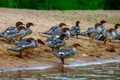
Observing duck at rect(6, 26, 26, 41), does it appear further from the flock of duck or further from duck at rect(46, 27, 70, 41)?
duck at rect(46, 27, 70, 41)

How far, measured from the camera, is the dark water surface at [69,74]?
14687 mm

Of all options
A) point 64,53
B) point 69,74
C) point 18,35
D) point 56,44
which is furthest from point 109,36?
point 69,74

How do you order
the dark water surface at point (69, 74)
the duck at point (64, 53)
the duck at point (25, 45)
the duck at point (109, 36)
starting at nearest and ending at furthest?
the dark water surface at point (69, 74), the duck at point (25, 45), the duck at point (64, 53), the duck at point (109, 36)

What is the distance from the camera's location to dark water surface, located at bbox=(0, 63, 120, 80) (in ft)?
48.2

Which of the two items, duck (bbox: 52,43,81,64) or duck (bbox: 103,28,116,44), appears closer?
duck (bbox: 52,43,81,64)

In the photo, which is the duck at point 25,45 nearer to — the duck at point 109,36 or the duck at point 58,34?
the duck at point 58,34

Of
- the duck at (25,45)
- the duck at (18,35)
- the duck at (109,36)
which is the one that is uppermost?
the duck at (109,36)

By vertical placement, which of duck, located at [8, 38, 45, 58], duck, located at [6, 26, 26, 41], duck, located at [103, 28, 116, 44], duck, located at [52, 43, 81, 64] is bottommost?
duck, located at [52, 43, 81, 64]

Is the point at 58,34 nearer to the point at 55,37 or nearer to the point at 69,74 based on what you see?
the point at 55,37

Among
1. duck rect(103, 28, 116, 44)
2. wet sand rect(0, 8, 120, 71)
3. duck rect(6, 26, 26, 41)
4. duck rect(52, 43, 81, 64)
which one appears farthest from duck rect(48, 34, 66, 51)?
duck rect(103, 28, 116, 44)

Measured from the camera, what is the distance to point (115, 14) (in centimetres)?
3222

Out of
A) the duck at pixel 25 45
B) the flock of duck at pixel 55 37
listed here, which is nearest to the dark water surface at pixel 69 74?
the flock of duck at pixel 55 37

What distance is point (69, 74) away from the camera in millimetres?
15445

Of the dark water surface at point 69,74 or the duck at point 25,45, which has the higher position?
the duck at point 25,45
